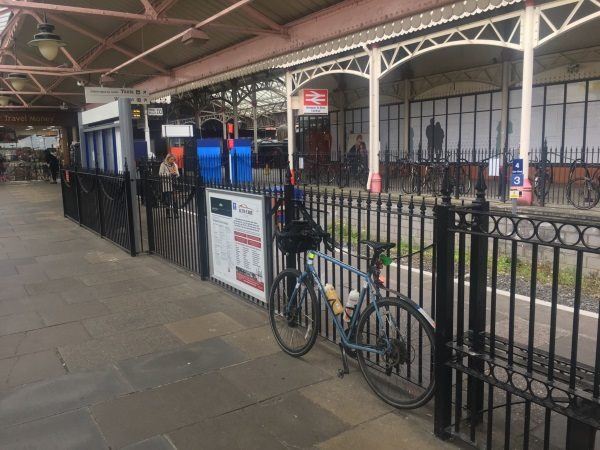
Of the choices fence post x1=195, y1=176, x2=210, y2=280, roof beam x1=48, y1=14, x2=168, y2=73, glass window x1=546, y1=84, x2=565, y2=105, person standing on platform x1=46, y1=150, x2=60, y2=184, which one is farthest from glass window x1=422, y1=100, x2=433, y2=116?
person standing on platform x1=46, y1=150, x2=60, y2=184

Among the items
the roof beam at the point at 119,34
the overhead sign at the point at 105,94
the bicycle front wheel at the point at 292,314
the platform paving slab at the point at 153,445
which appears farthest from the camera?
the overhead sign at the point at 105,94

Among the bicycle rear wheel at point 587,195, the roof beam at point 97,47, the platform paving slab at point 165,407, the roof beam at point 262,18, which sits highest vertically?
the roof beam at point 97,47

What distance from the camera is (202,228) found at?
22.0ft

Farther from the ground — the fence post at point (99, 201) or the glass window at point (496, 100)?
the glass window at point (496, 100)

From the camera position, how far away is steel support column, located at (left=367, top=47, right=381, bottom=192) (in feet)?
39.0

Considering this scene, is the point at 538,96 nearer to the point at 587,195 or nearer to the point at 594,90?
the point at 594,90

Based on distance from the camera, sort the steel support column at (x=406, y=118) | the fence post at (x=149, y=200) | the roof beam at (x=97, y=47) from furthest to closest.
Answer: the steel support column at (x=406, y=118) < the roof beam at (x=97, y=47) < the fence post at (x=149, y=200)

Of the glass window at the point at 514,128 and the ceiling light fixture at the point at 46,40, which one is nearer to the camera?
the ceiling light fixture at the point at 46,40

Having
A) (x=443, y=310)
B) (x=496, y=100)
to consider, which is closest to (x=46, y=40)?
(x=443, y=310)

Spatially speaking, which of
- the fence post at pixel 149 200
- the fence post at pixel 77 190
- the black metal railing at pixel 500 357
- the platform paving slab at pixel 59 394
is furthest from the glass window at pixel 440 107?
the platform paving slab at pixel 59 394

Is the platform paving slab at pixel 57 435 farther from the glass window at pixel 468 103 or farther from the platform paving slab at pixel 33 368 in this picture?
the glass window at pixel 468 103

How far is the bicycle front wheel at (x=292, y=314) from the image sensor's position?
4.33 m

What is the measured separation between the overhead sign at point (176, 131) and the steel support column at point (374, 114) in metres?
9.95

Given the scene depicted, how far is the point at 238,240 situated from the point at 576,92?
11964 millimetres
